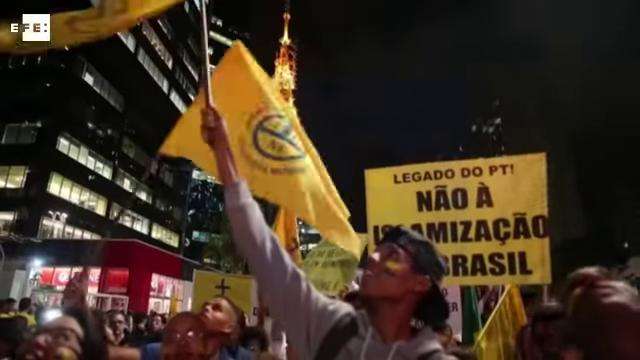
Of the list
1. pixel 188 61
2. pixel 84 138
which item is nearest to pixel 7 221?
pixel 84 138

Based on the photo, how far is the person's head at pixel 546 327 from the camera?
3.97 m

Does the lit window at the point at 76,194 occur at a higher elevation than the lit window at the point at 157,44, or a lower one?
lower

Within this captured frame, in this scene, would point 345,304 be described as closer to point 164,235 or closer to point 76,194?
point 76,194

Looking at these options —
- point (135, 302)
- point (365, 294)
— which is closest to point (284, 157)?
point (365, 294)

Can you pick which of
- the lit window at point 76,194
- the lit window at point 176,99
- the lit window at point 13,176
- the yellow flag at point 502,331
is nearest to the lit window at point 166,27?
the lit window at point 176,99

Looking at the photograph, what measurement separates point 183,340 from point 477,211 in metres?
3.51

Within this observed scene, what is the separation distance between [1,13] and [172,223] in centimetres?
3739

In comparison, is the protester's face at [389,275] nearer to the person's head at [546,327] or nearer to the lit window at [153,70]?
the person's head at [546,327]

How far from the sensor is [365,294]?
2.37m

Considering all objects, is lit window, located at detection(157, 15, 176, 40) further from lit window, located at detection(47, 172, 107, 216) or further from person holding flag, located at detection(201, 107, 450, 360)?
person holding flag, located at detection(201, 107, 450, 360)

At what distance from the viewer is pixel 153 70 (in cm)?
7156

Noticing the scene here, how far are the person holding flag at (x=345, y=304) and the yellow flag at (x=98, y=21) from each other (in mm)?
2046

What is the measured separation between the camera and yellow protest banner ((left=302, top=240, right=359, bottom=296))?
807cm

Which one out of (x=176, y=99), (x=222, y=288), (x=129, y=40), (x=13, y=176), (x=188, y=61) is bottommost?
(x=222, y=288)
